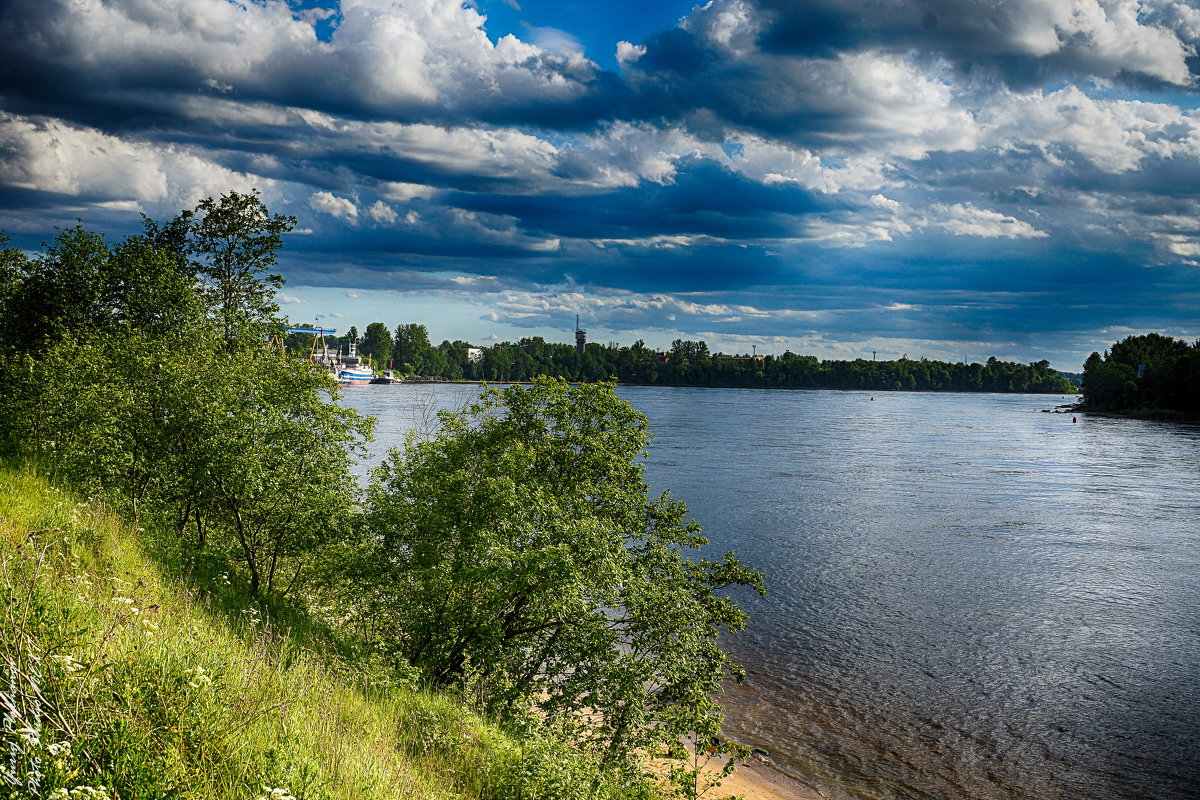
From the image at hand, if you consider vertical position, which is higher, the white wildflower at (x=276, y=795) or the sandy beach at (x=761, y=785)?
the white wildflower at (x=276, y=795)

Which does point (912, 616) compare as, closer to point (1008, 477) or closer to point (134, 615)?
point (134, 615)

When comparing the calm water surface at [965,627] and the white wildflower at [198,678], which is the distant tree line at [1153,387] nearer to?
the calm water surface at [965,627]

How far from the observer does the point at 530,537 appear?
660 inches

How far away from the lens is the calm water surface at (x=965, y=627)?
21.4m

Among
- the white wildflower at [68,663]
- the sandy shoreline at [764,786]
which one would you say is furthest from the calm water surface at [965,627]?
the white wildflower at [68,663]

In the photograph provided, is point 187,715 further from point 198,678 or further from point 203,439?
point 203,439

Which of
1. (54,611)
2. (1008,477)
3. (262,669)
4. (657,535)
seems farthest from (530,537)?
(1008,477)

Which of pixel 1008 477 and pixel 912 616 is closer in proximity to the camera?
pixel 912 616

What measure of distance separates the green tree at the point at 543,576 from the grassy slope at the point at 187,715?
2.22 m

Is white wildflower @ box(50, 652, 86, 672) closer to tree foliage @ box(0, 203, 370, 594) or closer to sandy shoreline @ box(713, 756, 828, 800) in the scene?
tree foliage @ box(0, 203, 370, 594)

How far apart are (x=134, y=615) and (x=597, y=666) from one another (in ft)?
27.9

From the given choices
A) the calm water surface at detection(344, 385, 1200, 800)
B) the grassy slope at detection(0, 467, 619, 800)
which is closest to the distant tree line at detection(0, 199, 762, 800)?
the grassy slope at detection(0, 467, 619, 800)

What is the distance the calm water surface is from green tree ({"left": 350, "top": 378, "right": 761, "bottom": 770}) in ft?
22.8

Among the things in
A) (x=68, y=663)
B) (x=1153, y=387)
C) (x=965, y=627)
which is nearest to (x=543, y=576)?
(x=68, y=663)
